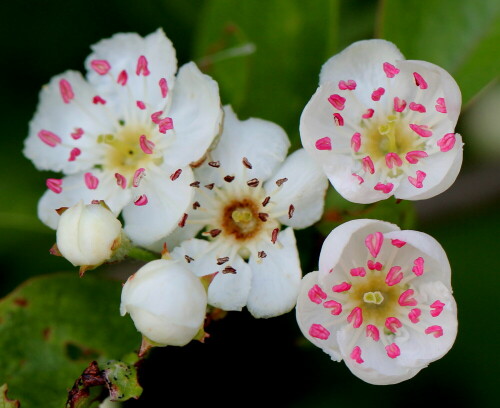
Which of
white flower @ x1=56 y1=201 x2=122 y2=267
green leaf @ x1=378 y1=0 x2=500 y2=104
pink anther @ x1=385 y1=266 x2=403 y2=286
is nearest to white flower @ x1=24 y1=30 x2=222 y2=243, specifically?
white flower @ x1=56 y1=201 x2=122 y2=267

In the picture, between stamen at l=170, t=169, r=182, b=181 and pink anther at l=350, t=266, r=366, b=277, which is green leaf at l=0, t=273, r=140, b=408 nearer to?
stamen at l=170, t=169, r=182, b=181

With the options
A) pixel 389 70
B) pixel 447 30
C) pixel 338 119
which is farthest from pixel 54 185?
pixel 447 30

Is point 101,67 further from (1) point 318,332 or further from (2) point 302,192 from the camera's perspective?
(1) point 318,332

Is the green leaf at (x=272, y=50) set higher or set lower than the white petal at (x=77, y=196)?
higher

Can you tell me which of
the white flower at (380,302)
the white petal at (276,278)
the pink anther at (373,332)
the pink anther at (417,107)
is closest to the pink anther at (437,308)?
the white flower at (380,302)

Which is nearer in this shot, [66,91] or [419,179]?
[419,179]

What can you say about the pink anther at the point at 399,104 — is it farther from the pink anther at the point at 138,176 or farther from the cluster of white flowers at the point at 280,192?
the pink anther at the point at 138,176
